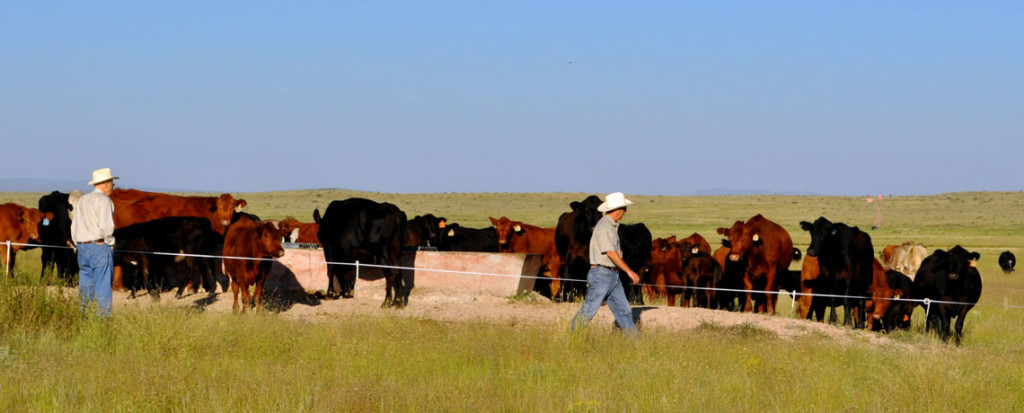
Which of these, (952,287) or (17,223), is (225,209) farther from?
(952,287)

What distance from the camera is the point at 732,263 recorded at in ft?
Result: 59.3

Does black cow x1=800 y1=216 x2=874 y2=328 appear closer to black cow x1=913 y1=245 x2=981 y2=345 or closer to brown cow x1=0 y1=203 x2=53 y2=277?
black cow x1=913 y1=245 x2=981 y2=345

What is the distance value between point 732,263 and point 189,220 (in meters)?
8.63

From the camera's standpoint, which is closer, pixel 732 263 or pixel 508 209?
pixel 732 263

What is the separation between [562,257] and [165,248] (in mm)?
7170

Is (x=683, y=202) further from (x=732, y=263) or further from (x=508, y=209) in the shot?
(x=732, y=263)

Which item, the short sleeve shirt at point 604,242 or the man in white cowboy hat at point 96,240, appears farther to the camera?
the man in white cowboy hat at point 96,240

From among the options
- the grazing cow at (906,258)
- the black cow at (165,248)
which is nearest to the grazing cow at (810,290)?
the black cow at (165,248)

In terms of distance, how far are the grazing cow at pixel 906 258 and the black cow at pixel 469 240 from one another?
10.3 m

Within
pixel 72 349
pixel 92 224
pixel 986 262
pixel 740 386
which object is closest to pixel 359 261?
pixel 92 224

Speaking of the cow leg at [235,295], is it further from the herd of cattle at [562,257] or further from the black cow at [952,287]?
the black cow at [952,287]

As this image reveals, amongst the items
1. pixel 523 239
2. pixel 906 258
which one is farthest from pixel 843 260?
pixel 906 258

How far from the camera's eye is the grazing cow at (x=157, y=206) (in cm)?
1750

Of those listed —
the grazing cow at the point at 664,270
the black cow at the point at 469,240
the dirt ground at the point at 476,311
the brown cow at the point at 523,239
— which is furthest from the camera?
the black cow at the point at 469,240
